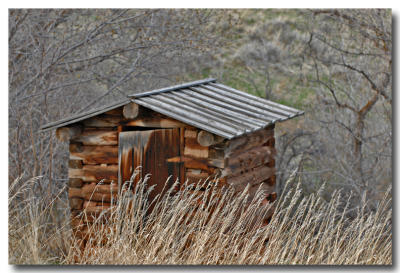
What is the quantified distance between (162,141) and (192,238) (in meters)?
0.91

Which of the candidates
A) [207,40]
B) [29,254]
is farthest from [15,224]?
[207,40]

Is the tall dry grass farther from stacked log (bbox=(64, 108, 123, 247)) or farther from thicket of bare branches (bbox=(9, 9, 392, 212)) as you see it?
thicket of bare branches (bbox=(9, 9, 392, 212))

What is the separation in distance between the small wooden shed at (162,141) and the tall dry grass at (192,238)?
252mm

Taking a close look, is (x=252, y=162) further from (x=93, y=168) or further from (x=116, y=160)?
(x=93, y=168)

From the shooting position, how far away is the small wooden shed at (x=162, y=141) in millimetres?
4711

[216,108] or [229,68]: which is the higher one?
[229,68]

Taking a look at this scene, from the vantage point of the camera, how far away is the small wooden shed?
4.71 meters

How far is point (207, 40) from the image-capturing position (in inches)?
248

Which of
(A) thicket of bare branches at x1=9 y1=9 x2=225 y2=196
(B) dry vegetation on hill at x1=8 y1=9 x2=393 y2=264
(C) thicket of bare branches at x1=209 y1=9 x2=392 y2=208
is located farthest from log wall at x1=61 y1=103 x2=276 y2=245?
(C) thicket of bare branches at x1=209 y1=9 x2=392 y2=208

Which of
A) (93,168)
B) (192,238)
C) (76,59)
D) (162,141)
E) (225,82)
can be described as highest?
(76,59)

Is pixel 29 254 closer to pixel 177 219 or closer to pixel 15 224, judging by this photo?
pixel 15 224

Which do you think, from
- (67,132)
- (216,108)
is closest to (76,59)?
(67,132)

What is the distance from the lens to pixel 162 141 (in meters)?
4.80
